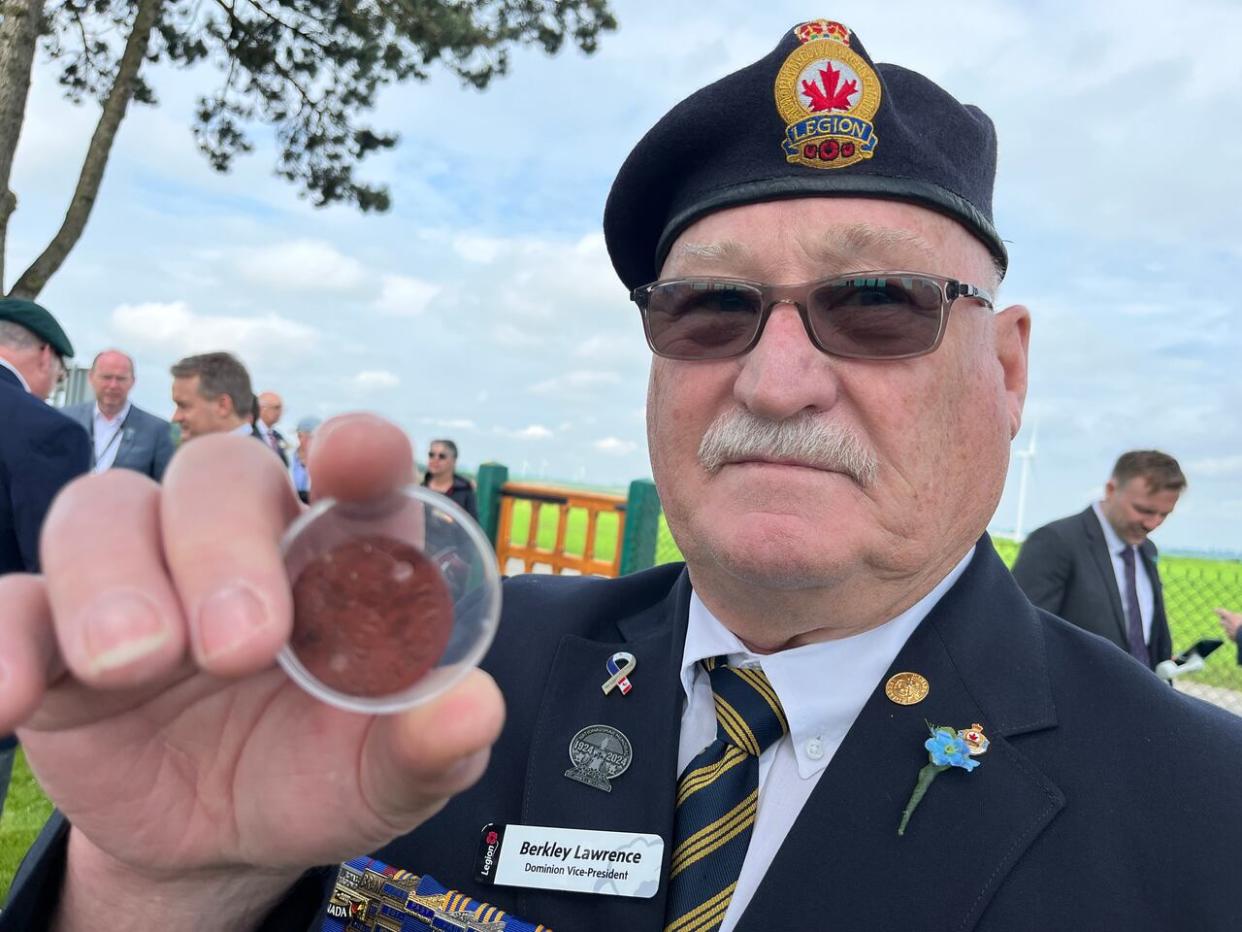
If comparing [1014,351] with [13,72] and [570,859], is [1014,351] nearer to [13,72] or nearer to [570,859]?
[570,859]

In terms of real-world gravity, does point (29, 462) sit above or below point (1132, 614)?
above

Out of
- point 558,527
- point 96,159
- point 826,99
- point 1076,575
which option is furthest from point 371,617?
point 96,159

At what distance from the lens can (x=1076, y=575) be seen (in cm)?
535

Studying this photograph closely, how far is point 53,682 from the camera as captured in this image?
92cm

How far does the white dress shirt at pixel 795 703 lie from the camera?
1.49 m

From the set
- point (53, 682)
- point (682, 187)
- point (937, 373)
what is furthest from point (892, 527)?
point (53, 682)

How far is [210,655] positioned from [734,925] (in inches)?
37.3

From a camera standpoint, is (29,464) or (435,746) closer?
(435,746)

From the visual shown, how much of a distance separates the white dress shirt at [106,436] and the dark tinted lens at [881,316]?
20.6 ft

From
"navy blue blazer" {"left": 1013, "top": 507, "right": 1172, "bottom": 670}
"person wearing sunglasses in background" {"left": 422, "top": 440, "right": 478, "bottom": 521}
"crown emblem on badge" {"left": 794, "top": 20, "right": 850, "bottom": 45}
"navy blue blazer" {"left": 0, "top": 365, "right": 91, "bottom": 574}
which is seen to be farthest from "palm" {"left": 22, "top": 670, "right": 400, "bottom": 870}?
"person wearing sunglasses in background" {"left": 422, "top": 440, "right": 478, "bottom": 521}

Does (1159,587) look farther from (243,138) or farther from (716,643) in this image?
(243,138)

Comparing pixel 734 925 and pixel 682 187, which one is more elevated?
pixel 682 187

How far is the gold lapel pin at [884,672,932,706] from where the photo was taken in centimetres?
153

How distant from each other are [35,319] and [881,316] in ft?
14.9
